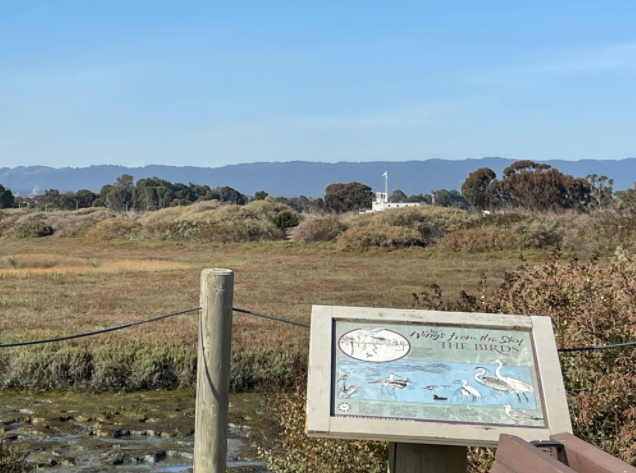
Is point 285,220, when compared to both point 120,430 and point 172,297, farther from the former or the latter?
point 120,430

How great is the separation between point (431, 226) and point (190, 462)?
31664mm

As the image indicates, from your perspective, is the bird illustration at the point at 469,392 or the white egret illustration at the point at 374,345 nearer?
the bird illustration at the point at 469,392

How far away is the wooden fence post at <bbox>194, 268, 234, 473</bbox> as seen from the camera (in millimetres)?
3531

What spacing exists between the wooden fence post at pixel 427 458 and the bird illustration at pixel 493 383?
31 centimetres

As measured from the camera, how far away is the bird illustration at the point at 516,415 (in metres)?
2.86

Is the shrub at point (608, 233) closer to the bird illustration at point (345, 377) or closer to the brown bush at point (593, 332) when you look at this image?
the brown bush at point (593, 332)

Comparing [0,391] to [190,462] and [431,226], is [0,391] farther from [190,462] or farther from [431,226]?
[431,226]

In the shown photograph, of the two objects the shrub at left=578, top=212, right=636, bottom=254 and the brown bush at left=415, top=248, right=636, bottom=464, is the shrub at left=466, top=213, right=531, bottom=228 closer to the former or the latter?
the shrub at left=578, top=212, right=636, bottom=254

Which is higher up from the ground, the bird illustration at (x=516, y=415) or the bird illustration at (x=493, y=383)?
the bird illustration at (x=493, y=383)

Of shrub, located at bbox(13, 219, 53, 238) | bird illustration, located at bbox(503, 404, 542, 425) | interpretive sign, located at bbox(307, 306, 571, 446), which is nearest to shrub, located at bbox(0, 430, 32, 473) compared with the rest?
interpretive sign, located at bbox(307, 306, 571, 446)

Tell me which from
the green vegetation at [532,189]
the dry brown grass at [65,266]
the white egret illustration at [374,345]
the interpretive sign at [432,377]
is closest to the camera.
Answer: the interpretive sign at [432,377]

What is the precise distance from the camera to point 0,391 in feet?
30.3

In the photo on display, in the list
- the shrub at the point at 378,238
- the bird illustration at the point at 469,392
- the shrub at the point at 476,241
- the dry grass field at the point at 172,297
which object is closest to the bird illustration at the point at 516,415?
the bird illustration at the point at 469,392

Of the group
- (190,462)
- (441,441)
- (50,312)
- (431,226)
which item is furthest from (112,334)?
(431,226)
